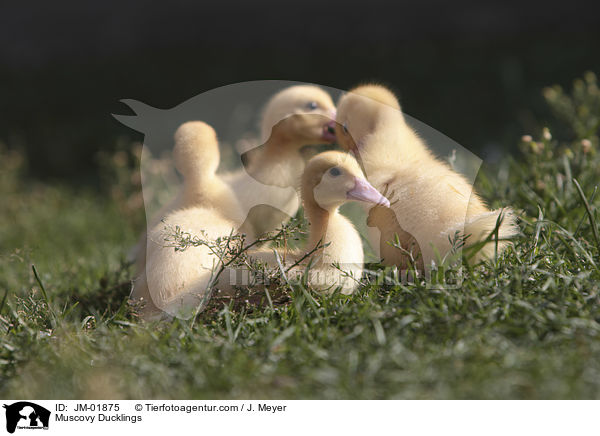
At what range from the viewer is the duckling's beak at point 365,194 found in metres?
2.23

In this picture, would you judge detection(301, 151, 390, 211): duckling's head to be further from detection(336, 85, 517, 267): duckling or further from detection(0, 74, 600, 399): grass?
detection(0, 74, 600, 399): grass

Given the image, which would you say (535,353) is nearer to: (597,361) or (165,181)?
(597,361)

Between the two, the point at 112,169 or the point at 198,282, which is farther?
the point at 112,169

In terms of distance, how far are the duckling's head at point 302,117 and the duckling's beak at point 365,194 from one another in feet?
2.66

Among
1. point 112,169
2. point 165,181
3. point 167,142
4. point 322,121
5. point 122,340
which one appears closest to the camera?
point 122,340

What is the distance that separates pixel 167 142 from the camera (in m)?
2.83

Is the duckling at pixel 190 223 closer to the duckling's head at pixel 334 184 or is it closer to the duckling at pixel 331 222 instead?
the duckling at pixel 331 222

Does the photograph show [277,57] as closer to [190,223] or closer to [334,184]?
[190,223]

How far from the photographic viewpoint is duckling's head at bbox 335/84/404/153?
266cm
